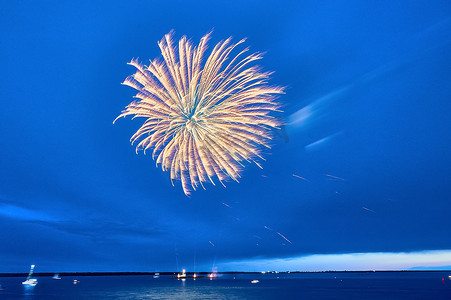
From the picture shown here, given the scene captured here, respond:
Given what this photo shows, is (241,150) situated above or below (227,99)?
below

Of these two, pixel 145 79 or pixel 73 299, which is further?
pixel 73 299

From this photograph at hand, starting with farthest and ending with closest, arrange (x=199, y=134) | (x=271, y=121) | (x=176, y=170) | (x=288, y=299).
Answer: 1. (x=288, y=299)
2. (x=176, y=170)
3. (x=199, y=134)
4. (x=271, y=121)

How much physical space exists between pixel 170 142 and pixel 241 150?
6.40m

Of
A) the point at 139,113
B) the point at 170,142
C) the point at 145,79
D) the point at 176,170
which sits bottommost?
the point at 176,170

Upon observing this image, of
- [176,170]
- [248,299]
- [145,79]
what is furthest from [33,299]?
[145,79]

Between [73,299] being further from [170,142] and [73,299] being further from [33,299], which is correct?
[170,142]

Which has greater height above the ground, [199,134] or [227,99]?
[227,99]

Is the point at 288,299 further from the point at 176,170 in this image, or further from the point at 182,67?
the point at 182,67

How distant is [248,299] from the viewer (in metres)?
86.7

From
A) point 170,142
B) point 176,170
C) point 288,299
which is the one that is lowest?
point 288,299

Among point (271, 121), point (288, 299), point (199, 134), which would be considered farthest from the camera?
point (288, 299)

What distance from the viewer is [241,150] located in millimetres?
28391

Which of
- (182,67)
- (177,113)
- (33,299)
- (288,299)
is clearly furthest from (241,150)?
(33,299)

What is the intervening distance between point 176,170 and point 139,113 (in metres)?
6.20
